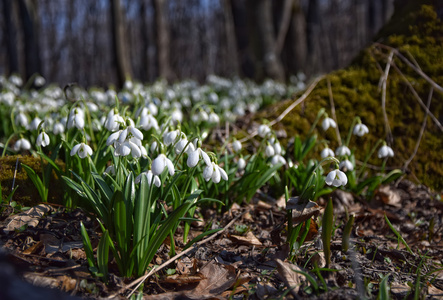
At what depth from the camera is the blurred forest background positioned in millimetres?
10375

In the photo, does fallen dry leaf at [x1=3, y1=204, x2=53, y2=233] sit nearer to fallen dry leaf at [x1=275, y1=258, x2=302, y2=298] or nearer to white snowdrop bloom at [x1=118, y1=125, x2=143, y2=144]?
white snowdrop bloom at [x1=118, y1=125, x2=143, y2=144]

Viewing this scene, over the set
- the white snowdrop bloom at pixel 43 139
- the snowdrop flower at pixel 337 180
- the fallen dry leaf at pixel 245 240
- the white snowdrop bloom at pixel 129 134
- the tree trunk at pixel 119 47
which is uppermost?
the tree trunk at pixel 119 47

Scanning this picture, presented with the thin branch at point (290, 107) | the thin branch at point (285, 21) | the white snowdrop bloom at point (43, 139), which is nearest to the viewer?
the white snowdrop bloom at point (43, 139)

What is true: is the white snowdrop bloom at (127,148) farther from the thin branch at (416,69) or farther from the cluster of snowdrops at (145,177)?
the thin branch at (416,69)

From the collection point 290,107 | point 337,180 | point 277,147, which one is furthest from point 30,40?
point 337,180

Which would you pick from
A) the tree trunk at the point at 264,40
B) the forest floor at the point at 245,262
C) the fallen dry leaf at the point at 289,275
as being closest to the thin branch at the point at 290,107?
the forest floor at the point at 245,262

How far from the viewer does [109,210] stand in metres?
1.71

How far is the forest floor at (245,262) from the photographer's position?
60.8 inches

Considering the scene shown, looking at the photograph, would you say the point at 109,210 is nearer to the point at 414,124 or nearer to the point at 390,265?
the point at 390,265

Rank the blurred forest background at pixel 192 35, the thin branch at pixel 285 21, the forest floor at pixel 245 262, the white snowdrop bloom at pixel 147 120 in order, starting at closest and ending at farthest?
the forest floor at pixel 245 262 < the white snowdrop bloom at pixel 147 120 < the thin branch at pixel 285 21 < the blurred forest background at pixel 192 35

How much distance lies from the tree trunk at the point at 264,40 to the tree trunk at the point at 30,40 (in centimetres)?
455

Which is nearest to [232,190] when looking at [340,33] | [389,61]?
[389,61]

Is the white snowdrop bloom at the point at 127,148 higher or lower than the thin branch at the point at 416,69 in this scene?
lower

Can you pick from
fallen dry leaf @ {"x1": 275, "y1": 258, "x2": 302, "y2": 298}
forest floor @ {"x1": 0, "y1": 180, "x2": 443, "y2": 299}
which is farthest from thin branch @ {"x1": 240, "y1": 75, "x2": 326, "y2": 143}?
fallen dry leaf @ {"x1": 275, "y1": 258, "x2": 302, "y2": 298}
